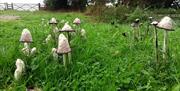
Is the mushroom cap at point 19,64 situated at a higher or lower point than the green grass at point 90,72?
higher

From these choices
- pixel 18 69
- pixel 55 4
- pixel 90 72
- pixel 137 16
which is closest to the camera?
pixel 18 69

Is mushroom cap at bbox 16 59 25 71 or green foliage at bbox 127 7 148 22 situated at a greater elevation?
mushroom cap at bbox 16 59 25 71

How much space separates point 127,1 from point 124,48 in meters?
13.8

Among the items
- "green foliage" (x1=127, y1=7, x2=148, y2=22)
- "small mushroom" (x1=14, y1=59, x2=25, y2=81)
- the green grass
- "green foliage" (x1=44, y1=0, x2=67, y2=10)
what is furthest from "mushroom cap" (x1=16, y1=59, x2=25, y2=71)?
"green foliage" (x1=44, y1=0, x2=67, y2=10)

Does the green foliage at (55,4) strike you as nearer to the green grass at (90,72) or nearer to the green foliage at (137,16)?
the green foliage at (137,16)

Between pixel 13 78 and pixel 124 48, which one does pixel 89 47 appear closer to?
pixel 124 48

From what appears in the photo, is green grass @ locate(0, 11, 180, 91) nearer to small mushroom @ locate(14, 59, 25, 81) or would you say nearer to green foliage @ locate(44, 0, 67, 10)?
small mushroom @ locate(14, 59, 25, 81)

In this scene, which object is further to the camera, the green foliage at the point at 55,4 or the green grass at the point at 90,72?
the green foliage at the point at 55,4

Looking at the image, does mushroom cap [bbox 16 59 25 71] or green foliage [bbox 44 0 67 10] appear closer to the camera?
mushroom cap [bbox 16 59 25 71]

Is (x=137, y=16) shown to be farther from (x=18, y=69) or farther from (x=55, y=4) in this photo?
(x=55, y=4)

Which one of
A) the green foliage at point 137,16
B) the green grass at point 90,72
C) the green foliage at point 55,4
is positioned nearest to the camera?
the green grass at point 90,72

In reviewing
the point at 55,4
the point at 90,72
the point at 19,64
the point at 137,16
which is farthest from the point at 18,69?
the point at 55,4

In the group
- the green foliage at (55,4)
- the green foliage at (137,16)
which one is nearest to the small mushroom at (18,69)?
the green foliage at (137,16)

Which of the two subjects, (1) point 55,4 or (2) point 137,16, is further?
(1) point 55,4
